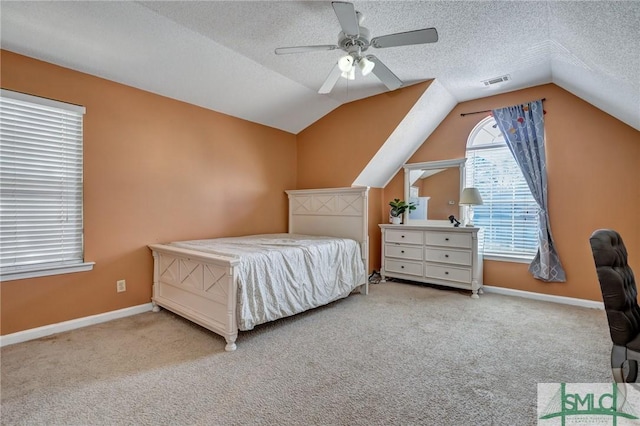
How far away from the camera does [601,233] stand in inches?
62.9

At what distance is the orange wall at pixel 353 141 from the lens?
3973mm

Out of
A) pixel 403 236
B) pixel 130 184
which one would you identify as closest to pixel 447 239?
pixel 403 236

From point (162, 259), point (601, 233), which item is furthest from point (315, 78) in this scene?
point (601, 233)

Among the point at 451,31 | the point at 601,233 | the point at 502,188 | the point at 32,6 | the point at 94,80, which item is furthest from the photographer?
the point at 502,188

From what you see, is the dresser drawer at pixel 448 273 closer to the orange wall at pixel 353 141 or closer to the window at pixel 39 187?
the orange wall at pixel 353 141

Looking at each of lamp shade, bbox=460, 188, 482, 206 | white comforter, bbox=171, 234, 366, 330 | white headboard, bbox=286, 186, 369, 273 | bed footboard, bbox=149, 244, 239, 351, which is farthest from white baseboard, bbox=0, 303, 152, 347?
lamp shade, bbox=460, 188, 482, 206

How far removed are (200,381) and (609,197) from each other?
4478 millimetres

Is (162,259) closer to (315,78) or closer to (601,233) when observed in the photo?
(315,78)

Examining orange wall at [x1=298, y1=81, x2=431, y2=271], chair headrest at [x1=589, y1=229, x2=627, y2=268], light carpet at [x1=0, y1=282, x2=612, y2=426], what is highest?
orange wall at [x1=298, y1=81, x2=431, y2=271]

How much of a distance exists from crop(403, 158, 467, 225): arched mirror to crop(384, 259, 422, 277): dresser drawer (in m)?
0.68

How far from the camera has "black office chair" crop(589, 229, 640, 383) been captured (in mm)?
1468

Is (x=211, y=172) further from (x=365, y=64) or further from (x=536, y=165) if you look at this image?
(x=536, y=165)

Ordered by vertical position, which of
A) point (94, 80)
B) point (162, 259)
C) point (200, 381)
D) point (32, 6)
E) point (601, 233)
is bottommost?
point (200, 381)

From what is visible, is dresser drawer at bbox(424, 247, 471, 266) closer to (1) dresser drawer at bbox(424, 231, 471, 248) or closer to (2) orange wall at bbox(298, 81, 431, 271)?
(1) dresser drawer at bbox(424, 231, 471, 248)
